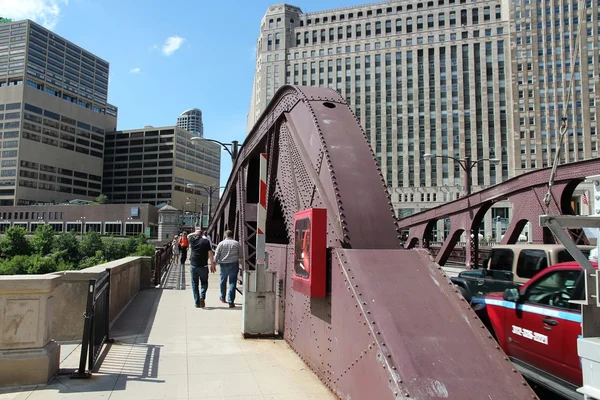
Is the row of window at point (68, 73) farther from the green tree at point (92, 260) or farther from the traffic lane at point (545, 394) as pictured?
the traffic lane at point (545, 394)

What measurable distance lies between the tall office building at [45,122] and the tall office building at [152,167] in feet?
15.9

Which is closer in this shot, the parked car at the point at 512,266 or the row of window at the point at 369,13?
the parked car at the point at 512,266

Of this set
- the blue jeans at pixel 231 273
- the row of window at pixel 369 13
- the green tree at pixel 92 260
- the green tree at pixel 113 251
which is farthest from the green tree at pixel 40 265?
the row of window at pixel 369 13

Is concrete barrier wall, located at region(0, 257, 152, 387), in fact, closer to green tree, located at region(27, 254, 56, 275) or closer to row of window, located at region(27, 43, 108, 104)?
green tree, located at region(27, 254, 56, 275)

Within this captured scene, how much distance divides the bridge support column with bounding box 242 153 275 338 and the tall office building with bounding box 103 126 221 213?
13196cm

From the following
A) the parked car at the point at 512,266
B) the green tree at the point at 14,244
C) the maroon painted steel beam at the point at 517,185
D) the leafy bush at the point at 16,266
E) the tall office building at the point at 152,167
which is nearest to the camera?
the parked car at the point at 512,266

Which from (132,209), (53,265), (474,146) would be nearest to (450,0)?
(474,146)

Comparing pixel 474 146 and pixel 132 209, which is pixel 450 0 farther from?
pixel 132 209

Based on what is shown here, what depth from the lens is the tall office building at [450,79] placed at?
89.6 m

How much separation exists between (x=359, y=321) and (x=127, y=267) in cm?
746

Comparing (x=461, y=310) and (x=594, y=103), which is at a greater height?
(x=594, y=103)

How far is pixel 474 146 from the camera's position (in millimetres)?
94562

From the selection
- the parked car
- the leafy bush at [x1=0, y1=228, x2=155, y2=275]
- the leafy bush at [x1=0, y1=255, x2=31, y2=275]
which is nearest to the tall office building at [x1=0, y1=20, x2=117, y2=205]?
the leafy bush at [x1=0, y1=228, x2=155, y2=275]

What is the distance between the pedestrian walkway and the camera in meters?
4.43
